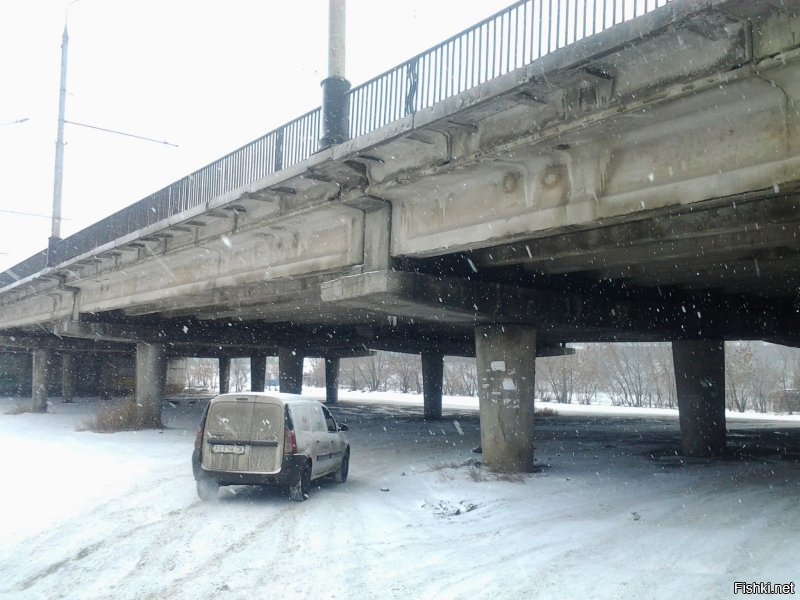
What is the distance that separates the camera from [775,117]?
6500 mm

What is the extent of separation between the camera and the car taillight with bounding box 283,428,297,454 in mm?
10891

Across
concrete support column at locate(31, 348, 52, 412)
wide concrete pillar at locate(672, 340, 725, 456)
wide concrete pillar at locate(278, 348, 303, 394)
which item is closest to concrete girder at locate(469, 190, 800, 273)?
wide concrete pillar at locate(672, 340, 725, 456)

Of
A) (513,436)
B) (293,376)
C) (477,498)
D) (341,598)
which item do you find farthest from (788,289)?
(293,376)

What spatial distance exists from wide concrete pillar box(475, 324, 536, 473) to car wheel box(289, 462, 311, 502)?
153 inches

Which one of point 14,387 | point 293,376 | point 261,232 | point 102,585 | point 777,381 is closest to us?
point 102,585

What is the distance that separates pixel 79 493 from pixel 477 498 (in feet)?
22.6

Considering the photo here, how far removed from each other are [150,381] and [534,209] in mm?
21325

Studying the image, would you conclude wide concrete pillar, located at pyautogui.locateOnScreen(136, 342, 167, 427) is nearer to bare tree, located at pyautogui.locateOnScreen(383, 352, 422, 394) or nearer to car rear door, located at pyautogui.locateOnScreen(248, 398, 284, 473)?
car rear door, located at pyautogui.locateOnScreen(248, 398, 284, 473)

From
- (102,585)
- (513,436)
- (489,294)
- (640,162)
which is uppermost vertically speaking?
(640,162)

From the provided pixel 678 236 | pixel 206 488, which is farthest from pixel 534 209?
pixel 206 488

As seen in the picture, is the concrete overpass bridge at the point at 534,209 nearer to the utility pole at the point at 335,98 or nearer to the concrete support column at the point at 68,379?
the utility pole at the point at 335,98

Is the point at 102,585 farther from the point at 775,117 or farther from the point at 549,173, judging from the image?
the point at 775,117

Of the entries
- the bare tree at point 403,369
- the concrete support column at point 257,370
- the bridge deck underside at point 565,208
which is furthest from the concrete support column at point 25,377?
the bare tree at point 403,369

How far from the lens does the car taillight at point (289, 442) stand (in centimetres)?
1089
